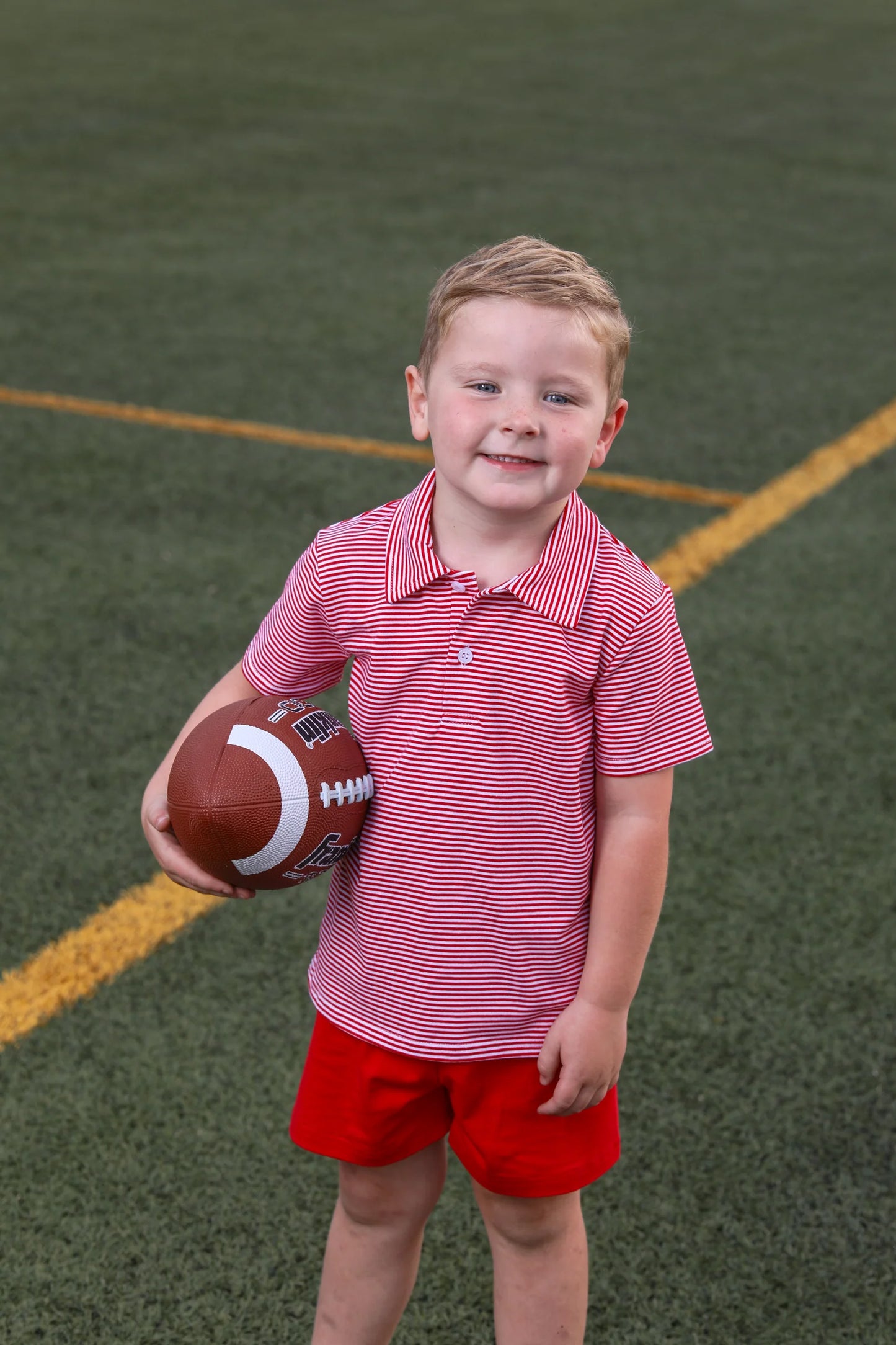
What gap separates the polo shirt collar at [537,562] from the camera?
1759 millimetres

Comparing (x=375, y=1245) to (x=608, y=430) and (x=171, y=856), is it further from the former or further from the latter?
(x=608, y=430)

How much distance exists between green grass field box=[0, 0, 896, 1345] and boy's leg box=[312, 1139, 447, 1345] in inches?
8.4

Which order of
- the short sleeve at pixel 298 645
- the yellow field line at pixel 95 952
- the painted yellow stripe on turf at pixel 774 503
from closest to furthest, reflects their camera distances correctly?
the short sleeve at pixel 298 645 < the yellow field line at pixel 95 952 < the painted yellow stripe on turf at pixel 774 503

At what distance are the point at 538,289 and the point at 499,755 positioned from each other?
53cm

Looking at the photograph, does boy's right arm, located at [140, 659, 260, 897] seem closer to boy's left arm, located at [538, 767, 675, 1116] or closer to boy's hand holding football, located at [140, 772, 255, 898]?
boy's hand holding football, located at [140, 772, 255, 898]

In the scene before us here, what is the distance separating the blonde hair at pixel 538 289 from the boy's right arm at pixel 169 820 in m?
0.50

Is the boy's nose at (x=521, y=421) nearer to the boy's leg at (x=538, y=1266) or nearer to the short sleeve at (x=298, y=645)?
the short sleeve at (x=298, y=645)

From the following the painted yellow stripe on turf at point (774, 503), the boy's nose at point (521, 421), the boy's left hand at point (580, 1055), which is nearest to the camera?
the boy's nose at point (521, 421)

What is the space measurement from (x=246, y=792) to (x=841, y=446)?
14.6 ft

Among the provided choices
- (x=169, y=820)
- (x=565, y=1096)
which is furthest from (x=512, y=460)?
(x=565, y=1096)

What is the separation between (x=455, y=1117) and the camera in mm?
1947

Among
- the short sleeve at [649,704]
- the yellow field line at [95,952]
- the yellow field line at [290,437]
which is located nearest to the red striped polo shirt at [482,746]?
the short sleeve at [649,704]

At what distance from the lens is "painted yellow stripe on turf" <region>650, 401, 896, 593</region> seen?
191 inches

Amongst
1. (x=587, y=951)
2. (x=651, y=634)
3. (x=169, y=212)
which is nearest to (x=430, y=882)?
(x=587, y=951)
